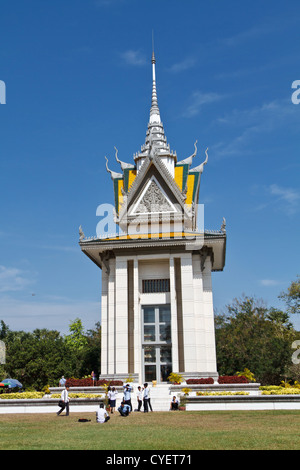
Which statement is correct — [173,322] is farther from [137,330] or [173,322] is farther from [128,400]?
[128,400]

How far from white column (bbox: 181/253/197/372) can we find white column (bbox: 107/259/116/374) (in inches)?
192

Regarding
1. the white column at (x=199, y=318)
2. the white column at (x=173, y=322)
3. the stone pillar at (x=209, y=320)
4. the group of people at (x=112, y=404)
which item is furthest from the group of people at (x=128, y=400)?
the stone pillar at (x=209, y=320)

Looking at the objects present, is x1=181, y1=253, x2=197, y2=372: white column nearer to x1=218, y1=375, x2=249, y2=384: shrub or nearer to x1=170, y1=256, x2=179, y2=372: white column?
x1=170, y1=256, x2=179, y2=372: white column

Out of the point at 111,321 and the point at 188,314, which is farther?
the point at 111,321

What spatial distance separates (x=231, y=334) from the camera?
4112 cm

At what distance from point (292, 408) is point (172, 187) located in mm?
18918

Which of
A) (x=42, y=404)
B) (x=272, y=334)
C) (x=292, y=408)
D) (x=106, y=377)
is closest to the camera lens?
(x=292, y=408)

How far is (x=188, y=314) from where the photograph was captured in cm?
3142

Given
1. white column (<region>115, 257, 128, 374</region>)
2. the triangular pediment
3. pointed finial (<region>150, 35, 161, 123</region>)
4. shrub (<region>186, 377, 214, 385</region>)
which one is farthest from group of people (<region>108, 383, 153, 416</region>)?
pointed finial (<region>150, 35, 161, 123</region>)

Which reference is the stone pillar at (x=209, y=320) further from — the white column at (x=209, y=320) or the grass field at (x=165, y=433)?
the grass field at (x=165, y=433)

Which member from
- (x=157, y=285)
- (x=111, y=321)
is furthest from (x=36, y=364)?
(x=157, y=285)

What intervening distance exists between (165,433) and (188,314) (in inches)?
732
